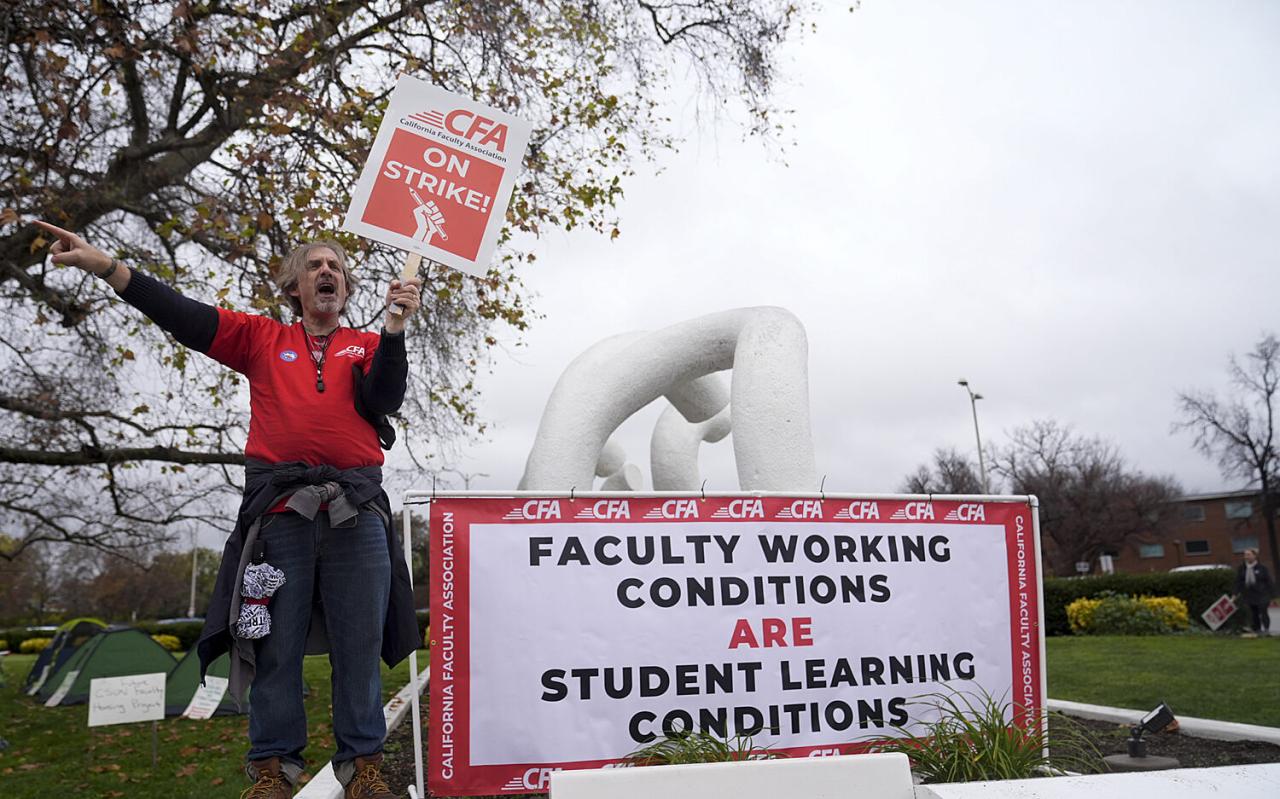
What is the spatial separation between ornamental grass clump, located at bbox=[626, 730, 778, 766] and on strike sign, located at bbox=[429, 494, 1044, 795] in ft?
0.16

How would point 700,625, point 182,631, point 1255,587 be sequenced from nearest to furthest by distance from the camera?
point 700,625
point 1255,587
point 182,631

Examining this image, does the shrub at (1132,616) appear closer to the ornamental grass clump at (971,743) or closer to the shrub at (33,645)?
the ornamental grass clump at (971,743)

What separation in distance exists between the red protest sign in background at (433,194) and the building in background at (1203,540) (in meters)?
58.3

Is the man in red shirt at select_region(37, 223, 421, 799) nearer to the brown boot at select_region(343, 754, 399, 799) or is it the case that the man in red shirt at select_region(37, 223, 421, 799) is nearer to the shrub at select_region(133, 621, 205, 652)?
the brown boot at select_region(343, 754, 399, 799)

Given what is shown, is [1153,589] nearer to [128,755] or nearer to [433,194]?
[128,755]

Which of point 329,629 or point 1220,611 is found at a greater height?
point 329,629

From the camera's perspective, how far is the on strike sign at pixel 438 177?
3.65 metres

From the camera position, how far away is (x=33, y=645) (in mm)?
29438

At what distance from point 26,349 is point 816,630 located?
9786mm

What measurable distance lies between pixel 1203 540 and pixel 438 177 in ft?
211

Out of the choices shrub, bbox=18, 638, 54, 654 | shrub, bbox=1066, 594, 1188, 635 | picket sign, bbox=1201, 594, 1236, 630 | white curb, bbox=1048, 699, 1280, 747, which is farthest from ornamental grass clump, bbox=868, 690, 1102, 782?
shrub, bbox=18, 638, 54, 654

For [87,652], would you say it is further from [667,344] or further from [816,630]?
[816,630]

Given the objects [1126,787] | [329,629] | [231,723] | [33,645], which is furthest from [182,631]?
[1126,787]

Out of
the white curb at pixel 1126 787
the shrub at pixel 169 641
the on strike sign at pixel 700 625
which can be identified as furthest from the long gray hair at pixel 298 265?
the shrub at pixel 169 641
